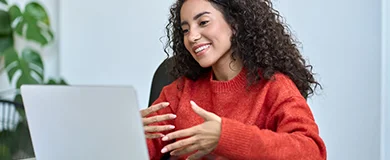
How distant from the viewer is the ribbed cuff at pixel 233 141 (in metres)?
0.97

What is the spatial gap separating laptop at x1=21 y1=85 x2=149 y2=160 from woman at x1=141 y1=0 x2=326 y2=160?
18 cm

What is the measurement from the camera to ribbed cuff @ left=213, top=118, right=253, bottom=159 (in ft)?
3.20

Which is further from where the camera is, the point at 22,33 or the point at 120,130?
the point at 22,33

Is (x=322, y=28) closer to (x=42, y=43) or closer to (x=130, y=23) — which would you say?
(x=130, y=23)

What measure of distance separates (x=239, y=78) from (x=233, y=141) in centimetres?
29

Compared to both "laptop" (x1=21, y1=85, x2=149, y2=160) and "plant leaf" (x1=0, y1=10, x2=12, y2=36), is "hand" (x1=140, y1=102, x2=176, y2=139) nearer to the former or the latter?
"laptop" (x1=21, y1=85, x2=149, y2=160)

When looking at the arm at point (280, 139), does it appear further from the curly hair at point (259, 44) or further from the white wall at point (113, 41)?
the white wall at point (113, 41)

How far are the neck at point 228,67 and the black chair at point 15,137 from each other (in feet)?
3.40

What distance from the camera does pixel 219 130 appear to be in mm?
976

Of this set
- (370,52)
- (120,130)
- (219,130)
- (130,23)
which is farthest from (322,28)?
(120,130)

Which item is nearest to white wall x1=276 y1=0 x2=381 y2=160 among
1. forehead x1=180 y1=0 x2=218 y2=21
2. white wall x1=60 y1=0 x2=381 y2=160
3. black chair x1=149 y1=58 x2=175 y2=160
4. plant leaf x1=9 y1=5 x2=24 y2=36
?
white wall x1=60 y1=0 x2=381 y2=160

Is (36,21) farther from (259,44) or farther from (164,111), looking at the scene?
(259,44)

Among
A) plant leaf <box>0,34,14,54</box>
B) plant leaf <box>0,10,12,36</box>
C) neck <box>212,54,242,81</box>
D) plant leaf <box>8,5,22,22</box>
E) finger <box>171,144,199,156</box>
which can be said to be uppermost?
plant leaf <box>8,5,22,22</box>

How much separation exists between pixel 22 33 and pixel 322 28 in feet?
5.31
